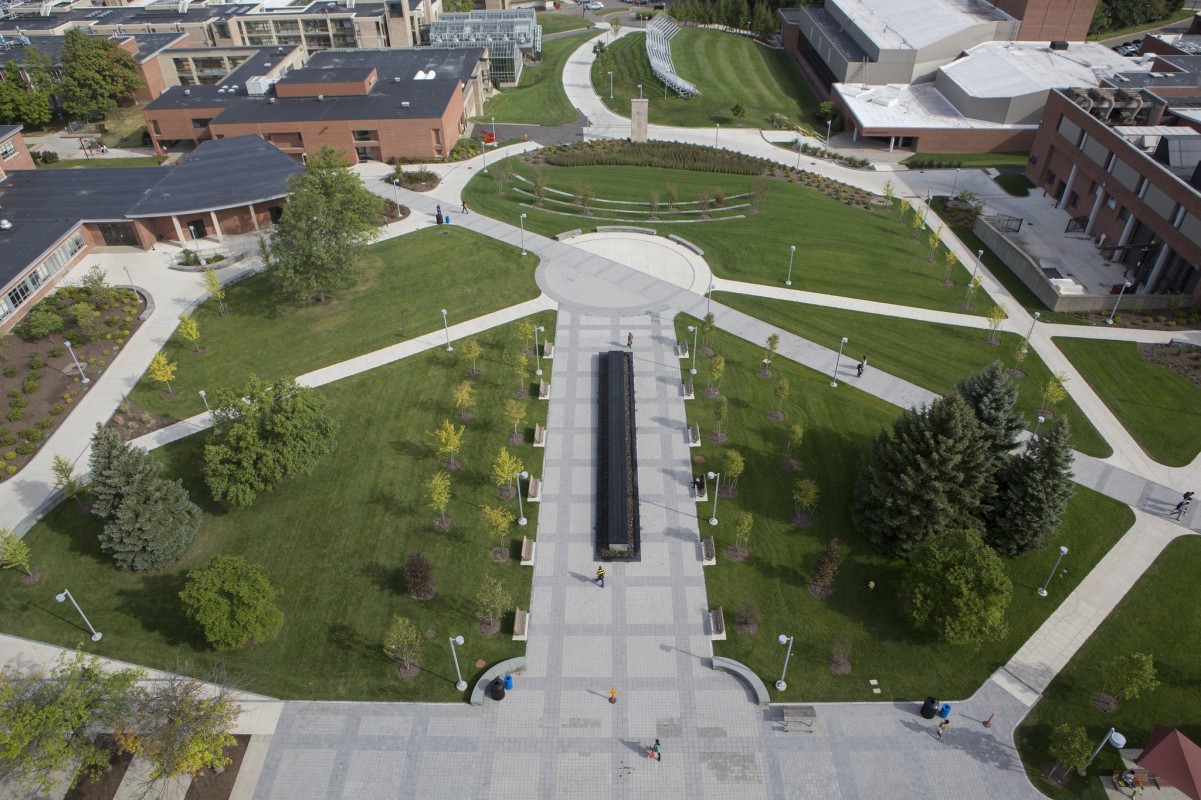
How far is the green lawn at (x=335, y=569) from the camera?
106 feet

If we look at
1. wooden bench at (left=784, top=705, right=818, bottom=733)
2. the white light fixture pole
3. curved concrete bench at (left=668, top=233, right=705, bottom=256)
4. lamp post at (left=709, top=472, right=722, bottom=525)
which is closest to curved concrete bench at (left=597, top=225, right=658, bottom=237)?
curved concrete bench at (left=668, top=233, right=705, bottom=256)

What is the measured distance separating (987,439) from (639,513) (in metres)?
17.2

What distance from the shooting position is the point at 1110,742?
28484 millimetres

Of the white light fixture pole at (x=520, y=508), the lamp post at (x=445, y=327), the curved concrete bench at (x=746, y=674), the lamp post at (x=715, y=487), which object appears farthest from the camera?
the lamp post at (x=445, y=327)

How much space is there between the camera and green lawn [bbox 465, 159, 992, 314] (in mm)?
57594

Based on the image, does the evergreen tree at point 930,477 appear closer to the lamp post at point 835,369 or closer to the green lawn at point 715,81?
the lamp post at point 835,369

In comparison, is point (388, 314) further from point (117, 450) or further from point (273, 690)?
point (273, 690)

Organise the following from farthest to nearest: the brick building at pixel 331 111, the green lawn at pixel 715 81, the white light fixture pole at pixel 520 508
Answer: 1. the green lawn at pixel 715 81
2. the brick building at pixel 331 111
3. the white light fixture pole at pixel 520 508

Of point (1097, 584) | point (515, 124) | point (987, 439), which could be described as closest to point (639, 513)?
point (987, 439)

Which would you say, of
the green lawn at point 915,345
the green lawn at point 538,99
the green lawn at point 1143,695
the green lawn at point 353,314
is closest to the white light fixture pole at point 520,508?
the green lawn at point 353,314

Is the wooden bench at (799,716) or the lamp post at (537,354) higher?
the lamp post at (537,354)

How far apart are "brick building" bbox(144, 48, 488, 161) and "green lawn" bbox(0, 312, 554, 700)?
42671 mm

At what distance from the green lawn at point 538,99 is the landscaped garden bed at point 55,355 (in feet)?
170

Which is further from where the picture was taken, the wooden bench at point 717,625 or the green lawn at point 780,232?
the green lawn at point 780,232
